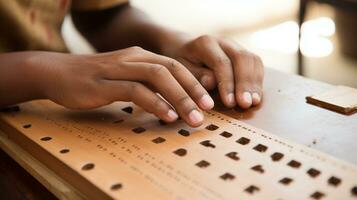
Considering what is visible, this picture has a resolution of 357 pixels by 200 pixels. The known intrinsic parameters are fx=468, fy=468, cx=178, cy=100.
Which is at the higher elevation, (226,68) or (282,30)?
(226,68)

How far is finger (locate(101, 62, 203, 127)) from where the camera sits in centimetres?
67

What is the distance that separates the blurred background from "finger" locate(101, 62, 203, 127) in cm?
156

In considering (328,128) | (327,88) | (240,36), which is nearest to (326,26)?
(240,36)

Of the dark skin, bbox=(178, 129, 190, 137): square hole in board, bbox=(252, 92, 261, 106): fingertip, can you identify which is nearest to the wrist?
the dark skin

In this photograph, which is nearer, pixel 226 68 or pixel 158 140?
pixel 158 140

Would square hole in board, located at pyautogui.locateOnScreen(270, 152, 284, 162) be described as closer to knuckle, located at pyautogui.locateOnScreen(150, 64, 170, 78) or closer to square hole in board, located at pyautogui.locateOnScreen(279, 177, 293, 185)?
square hole in board, located at pyautogui.locateOnScreen(279, 177, 293, 185)

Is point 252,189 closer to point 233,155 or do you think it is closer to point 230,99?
point 233,155

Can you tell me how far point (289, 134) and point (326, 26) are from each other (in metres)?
2.26

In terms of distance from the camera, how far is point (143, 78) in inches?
27.3

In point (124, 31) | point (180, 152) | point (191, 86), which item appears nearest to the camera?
point (180, 152)

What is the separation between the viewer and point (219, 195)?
50 cm

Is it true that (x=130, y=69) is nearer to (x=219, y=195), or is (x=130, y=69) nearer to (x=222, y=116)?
(x=222, y=116)

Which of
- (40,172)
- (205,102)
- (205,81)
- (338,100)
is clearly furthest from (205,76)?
(40,172)

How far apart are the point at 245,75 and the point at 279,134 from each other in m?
0.15
